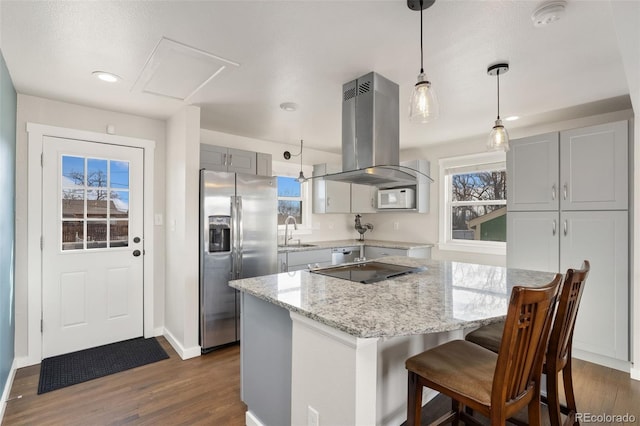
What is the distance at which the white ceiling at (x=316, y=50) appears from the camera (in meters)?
1.62

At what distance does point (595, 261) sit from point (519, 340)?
237 centimetres

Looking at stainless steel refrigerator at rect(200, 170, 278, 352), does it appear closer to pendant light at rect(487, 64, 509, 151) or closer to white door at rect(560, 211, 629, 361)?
pendant light at rect(487, 64, 509, 151)

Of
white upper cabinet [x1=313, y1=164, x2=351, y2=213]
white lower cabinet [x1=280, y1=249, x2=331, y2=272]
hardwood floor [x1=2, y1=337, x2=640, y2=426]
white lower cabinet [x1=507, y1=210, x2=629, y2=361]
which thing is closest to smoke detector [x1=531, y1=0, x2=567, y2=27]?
white lower cabinet [x1=507, y1=210, x2=629, y2=361]

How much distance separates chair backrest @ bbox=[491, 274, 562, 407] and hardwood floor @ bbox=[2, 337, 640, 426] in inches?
40.8

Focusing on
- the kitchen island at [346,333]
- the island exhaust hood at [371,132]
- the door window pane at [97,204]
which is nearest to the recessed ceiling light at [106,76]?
the door window pane at [97,204]

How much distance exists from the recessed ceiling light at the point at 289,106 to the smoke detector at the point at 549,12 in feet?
6.29

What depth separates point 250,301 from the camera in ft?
6.53

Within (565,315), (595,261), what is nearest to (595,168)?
(595,261)

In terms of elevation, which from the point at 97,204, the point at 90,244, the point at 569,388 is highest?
the point at 97,204

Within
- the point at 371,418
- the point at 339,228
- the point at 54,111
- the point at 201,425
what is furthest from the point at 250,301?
the point at 339,228

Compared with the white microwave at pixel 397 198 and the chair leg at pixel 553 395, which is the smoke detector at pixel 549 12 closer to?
the chair leg at pixel 553 395

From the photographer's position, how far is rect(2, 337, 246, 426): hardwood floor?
80.7 inches

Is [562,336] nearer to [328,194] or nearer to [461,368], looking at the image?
[461,368]

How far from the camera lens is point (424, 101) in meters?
1.54
